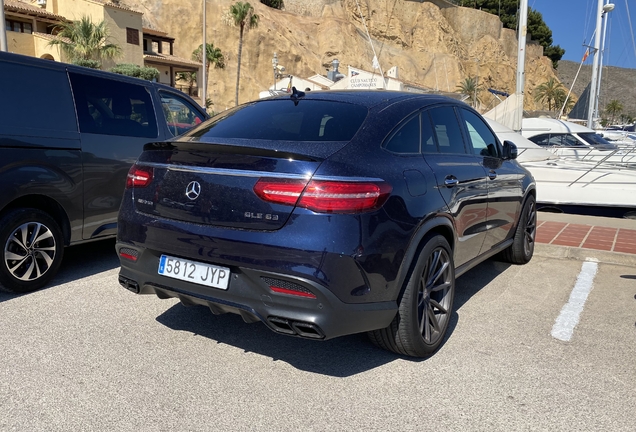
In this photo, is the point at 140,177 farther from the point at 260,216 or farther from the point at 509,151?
the point at 509,151

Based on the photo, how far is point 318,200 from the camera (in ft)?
9.17

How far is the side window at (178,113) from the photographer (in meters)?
5.98

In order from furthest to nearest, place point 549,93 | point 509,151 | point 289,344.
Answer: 1. point 549,93
2. point 509,151
3. point 289,344

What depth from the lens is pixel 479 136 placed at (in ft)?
15.8

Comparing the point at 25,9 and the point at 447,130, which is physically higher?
the point at 25,9

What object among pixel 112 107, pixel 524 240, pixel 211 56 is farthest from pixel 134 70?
pixel 524 240

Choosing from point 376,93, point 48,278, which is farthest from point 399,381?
point 48,278

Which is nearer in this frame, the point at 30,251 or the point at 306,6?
the point at 30,251

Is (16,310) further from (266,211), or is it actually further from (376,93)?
(376,93)

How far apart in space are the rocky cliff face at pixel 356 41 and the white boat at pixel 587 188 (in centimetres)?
4975

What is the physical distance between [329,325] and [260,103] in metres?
1.89

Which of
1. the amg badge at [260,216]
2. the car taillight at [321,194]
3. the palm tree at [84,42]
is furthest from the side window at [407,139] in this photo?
the palm tree at [84,42]

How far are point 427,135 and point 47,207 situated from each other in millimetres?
3316

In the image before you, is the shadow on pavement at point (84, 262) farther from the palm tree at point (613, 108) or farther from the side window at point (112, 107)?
the palm tree at point (613, 108)
